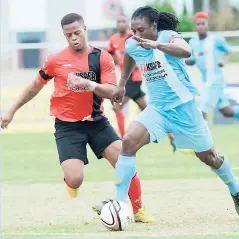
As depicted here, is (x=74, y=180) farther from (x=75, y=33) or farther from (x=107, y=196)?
(x=107, y=196)

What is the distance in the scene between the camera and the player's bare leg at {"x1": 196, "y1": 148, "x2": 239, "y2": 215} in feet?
34.6

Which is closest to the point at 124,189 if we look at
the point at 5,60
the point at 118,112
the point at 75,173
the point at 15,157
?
the point at 75,173

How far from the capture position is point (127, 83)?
63.2 ft

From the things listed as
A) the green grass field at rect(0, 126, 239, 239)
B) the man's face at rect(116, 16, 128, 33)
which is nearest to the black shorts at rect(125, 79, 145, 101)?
the green grass field at rect(0, 126, 239, 239)

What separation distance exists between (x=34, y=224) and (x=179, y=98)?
78.7 inches

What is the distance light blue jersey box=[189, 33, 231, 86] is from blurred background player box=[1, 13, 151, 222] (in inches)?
363

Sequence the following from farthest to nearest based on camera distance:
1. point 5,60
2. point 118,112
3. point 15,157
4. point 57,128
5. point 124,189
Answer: point 5,60 → point 118,112 → point 15,157 → point 57,128 → point 124,189

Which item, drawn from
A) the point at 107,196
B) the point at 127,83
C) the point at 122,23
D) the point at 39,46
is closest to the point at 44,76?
the point at 107,196

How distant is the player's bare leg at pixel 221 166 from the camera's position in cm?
1055

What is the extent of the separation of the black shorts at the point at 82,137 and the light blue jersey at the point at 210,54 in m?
9.20

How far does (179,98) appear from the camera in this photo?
10.4 metres

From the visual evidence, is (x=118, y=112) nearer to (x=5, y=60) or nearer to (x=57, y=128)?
(x=57, y=128)

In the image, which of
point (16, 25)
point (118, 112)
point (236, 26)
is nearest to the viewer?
point (118, 112)

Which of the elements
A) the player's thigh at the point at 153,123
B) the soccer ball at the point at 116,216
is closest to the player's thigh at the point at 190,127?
the player's thigh at the point at 153,123
